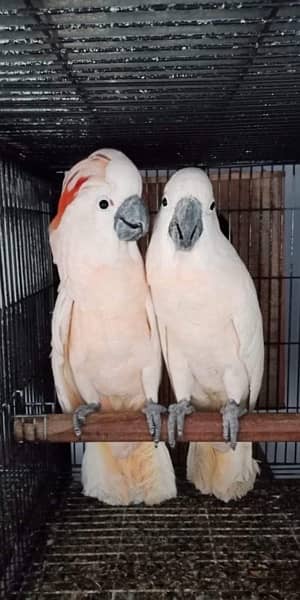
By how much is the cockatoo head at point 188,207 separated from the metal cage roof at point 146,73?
0.49 ft

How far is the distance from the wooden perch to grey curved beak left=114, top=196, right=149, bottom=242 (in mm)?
525

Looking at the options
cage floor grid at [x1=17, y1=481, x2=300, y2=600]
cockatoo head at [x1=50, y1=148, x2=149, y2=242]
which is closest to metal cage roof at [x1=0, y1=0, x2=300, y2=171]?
cockatoo head at [x1=50, y1=148, x2=149, y2=242]

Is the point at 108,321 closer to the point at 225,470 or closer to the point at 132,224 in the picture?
the point at 132,224

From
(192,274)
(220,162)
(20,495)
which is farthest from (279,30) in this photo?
(20,495)

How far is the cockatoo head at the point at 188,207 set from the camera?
59.3 inches

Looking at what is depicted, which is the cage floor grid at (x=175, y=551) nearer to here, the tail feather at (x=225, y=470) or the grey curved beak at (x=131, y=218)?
the tail feather at (x=225, y=470)

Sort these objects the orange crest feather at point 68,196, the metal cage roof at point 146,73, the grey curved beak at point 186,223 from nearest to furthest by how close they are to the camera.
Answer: the metal cage roof at point 146,73
the grey curved beak at point 186,223
the orange crest feather at point 68,196

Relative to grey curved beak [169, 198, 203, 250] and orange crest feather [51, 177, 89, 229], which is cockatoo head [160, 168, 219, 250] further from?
orange crest feather [51, 177, 89, 229]

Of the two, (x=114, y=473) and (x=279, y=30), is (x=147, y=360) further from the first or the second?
(x=279, y=30)

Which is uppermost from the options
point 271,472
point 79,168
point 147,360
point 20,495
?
point 79,168

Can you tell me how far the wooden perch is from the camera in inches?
59.8

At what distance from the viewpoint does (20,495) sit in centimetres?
172

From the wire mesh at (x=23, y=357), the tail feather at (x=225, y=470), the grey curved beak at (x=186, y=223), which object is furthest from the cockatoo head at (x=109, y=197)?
the tail feather at (x=225, y=470)

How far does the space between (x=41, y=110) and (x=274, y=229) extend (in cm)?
148
